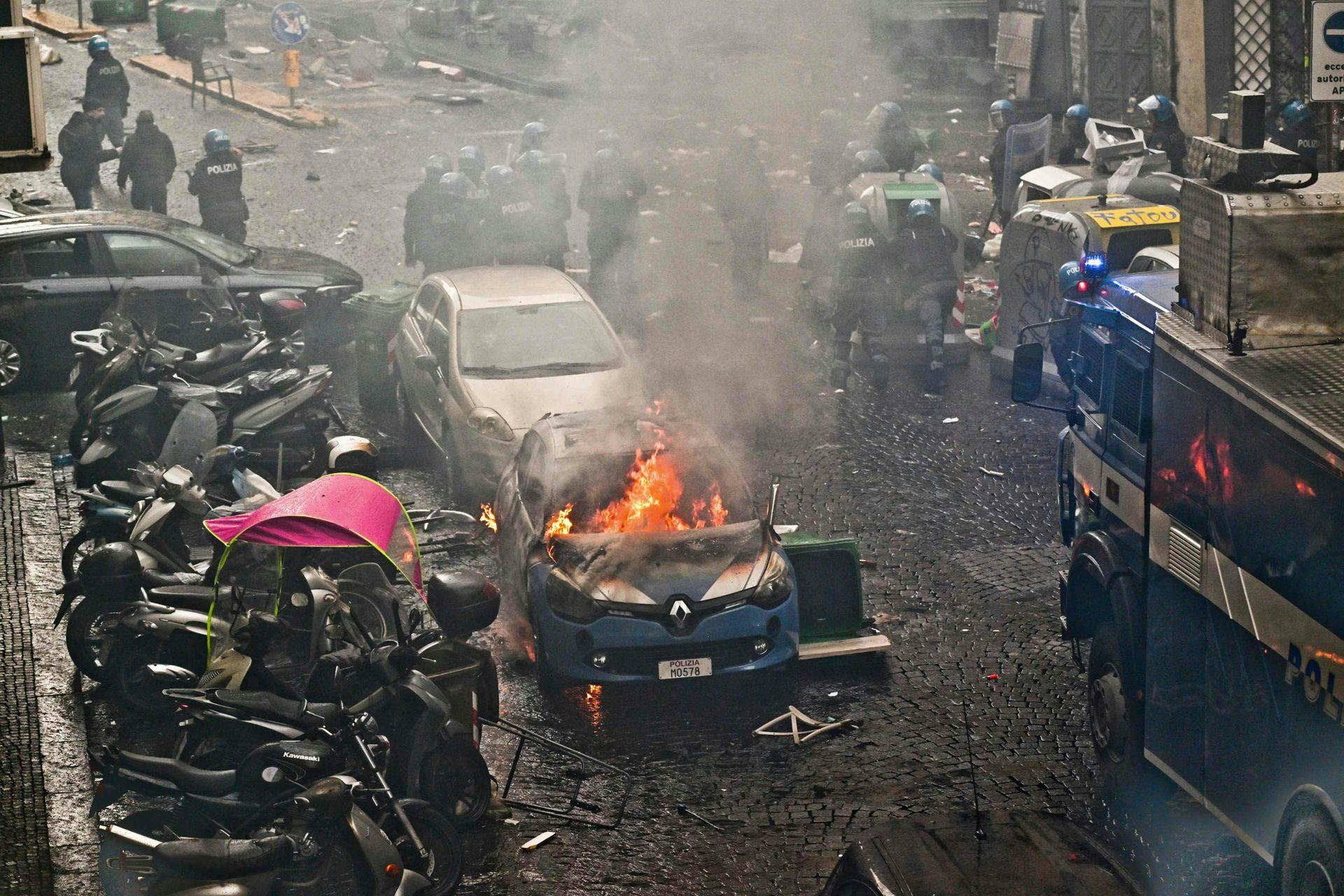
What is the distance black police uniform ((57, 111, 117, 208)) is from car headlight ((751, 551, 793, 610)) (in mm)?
13267

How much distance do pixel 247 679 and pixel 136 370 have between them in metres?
5.52

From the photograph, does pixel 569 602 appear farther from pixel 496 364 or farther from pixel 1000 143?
pixel 1000 143

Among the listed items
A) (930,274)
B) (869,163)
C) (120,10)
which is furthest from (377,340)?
(120,10)

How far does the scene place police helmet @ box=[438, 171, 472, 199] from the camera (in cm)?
1561

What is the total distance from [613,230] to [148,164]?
19.0 feet

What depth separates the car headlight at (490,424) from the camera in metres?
11.2

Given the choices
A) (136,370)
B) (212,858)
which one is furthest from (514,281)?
(212,858)

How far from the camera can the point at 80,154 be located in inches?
744

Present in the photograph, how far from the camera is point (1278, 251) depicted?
250 inches

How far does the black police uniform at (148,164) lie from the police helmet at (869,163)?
796 centimetres

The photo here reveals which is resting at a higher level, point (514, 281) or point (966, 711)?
point (514, 281)

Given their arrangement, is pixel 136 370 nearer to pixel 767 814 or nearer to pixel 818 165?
pixel 767 814

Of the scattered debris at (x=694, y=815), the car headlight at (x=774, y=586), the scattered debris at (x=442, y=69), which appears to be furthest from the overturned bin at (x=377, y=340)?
the scattered debris at (x=442, y=69)

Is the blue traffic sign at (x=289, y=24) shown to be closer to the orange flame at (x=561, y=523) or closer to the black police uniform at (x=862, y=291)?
the black police uniform at (x=862, y=291)
